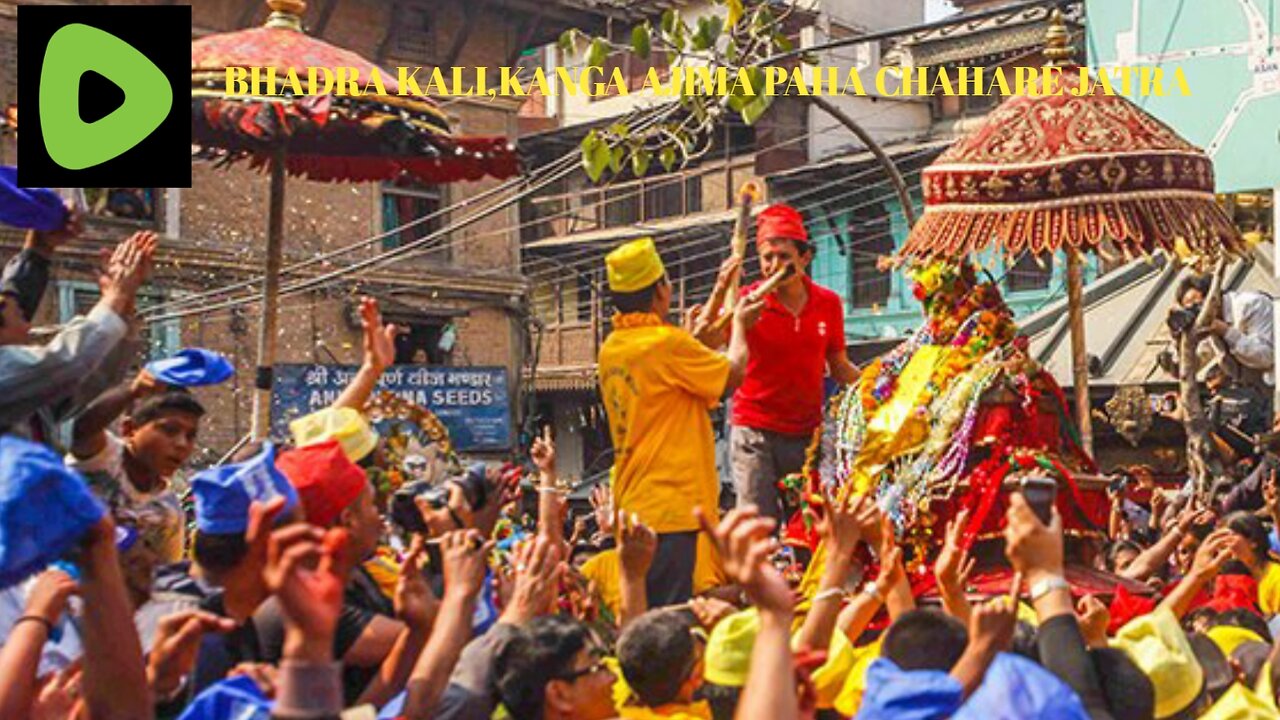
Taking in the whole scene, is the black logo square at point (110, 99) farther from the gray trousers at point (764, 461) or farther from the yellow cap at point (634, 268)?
the gray trousers at point (764, 461)

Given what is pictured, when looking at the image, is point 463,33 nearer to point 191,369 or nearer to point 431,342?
point 431,342

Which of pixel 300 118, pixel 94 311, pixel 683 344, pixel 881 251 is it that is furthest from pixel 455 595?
pixel 881 251

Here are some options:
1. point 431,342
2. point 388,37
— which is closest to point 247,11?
point 388,37

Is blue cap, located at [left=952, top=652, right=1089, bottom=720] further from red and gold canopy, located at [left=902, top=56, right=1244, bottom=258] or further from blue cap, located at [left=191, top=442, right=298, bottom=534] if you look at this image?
red and gold canopy, located at [left=902, top=56, right=1244, bottom=258]

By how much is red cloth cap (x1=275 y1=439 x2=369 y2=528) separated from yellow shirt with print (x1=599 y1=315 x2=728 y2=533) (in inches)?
90.7

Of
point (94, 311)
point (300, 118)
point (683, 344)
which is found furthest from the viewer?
point (300, 118)

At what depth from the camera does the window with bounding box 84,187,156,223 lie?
70.6 ft

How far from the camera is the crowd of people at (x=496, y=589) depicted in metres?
3.70

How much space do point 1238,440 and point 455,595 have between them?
30.6 feet

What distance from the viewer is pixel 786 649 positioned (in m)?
3.85

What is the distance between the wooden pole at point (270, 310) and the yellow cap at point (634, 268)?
6.08 ft

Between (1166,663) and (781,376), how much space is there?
4000mm

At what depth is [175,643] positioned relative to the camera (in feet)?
13.6

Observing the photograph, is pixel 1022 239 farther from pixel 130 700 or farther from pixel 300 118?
pixel 130 700
